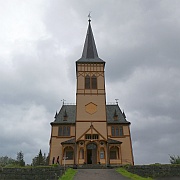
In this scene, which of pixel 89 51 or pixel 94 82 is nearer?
pixel 94 82

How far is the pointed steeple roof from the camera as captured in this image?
4833cm

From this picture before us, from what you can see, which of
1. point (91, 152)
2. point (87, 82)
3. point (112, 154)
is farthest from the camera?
point (87, 82)

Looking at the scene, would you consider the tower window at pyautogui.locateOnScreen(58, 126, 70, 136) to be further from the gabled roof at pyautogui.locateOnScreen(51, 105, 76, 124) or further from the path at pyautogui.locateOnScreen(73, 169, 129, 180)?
the path at pyautogui.locateOnScreen(73, 169, 129, 180)

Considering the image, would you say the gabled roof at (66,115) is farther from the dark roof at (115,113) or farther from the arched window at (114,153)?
the arched window at (114,153)

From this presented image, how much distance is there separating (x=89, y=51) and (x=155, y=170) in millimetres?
30440

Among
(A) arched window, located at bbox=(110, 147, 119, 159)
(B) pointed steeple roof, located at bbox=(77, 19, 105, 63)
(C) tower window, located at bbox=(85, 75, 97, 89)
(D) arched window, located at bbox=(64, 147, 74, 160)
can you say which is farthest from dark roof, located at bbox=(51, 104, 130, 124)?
(B) pointed steeple roof, located at bbox=(77, 19, 105, 63)

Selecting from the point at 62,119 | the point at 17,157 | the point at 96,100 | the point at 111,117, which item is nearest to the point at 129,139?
the point at 111,117

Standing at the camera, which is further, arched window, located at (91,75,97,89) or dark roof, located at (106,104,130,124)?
dark roof, located at (106,104,130,124)

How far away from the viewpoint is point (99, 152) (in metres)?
40.3

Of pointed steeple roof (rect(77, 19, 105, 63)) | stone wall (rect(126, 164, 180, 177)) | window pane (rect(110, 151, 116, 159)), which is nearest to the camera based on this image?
stone wall (rect(126, 164, 180, 177))

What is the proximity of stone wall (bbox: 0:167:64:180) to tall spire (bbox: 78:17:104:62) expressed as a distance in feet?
86.3

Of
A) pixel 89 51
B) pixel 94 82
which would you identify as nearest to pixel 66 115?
pixel 94 82

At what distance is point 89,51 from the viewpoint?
51.0 metres

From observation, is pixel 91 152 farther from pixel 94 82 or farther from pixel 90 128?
pixel 94 82
